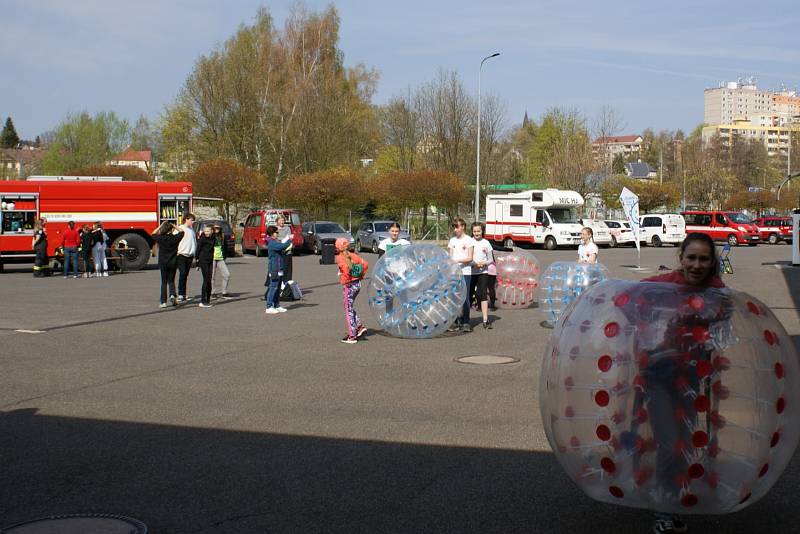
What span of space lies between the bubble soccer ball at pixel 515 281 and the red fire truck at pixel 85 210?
53.9 ft

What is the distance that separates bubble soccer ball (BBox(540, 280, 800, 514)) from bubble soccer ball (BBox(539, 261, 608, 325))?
9.83 m

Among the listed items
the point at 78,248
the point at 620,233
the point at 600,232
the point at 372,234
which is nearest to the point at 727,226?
the point at 620,233

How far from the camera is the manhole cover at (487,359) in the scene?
37.1 feet

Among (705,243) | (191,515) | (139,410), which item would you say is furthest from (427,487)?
(139,410)

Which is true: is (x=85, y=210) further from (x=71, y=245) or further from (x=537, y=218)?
(x=537, y=218)

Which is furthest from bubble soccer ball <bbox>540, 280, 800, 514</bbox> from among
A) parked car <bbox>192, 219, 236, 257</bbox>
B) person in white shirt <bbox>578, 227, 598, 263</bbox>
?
parked car <bbox>192, 219, 236, 257</bbox>

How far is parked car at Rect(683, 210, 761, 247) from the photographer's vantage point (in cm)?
5041

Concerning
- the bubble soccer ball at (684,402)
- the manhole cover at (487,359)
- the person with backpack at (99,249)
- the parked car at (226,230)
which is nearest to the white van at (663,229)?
the parked car at (226,230)

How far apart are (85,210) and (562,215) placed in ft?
79.6

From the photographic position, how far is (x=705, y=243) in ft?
17.0

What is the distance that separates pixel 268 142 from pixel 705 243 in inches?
2166

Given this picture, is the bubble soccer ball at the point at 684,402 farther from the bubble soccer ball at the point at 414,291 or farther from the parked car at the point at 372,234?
the parked car at the point at 372,234

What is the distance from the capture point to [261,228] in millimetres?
40688

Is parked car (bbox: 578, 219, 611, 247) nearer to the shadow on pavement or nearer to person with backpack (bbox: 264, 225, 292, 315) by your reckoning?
person with backpack (bbox: 264, 225, 292, 315)
